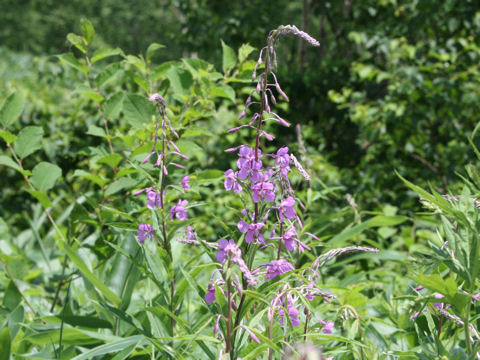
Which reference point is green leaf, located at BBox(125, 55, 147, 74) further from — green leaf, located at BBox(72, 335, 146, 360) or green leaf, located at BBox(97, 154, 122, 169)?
green leaf, located at BBox(72, 335, 146, 360)

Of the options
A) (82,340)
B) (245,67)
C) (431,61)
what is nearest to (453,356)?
(82,340)

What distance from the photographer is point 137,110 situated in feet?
5.53

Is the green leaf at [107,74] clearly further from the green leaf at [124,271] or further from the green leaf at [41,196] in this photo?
the green leaf at [124,271]

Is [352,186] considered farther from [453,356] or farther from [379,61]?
[453,356]

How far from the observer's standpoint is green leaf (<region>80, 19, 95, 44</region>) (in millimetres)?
1773

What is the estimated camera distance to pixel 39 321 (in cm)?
162

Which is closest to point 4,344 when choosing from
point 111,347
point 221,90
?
point 111,347

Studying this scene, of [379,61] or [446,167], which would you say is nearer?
[446,167]

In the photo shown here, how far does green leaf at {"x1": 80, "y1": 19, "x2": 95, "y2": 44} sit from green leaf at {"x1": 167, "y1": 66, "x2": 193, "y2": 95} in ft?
1.10

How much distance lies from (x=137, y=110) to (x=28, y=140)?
394mm

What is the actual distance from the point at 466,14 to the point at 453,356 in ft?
11.3

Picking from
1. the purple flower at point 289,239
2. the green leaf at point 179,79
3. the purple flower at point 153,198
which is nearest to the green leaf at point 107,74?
the green leaf at point 179,79

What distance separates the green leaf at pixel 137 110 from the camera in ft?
5.48

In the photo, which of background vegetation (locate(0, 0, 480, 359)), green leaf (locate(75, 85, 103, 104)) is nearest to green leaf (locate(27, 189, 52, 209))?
background vegetation (locate(0, 0, 480, 359))
